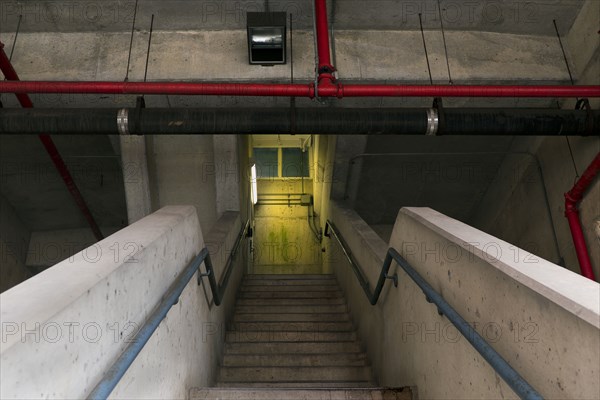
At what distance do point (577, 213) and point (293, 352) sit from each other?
12.0ft

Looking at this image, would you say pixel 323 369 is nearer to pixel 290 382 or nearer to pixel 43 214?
pixel 290 382

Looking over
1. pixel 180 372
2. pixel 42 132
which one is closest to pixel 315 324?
pixel 180 372

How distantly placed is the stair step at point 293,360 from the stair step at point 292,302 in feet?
4.45

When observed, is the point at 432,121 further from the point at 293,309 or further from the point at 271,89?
the point at 293,309

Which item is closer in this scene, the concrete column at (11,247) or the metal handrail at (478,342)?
the metal handrail at (478,342)

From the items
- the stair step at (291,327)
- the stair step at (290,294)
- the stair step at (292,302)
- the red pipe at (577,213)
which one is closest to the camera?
the red pipe at (577,213)

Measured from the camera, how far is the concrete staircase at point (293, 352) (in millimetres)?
2385

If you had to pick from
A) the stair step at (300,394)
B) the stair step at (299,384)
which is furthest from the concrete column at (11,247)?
the stair step at (300,394)

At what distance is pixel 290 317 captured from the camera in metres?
4.61

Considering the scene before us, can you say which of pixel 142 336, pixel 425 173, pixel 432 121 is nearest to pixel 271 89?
pixel 432 121

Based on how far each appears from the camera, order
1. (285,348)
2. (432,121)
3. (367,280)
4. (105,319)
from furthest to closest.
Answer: (285,348) → (367,280) → (432,121) → (105,319)

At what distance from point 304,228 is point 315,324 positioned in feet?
21.7

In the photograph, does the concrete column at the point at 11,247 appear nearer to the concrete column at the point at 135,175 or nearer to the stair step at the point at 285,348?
the concrete column at the point at 135,175

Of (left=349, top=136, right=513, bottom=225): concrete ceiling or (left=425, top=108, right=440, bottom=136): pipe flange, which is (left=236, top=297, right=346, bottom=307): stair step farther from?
(left=425, top=108, right=440, bottom=136): pipe flange
